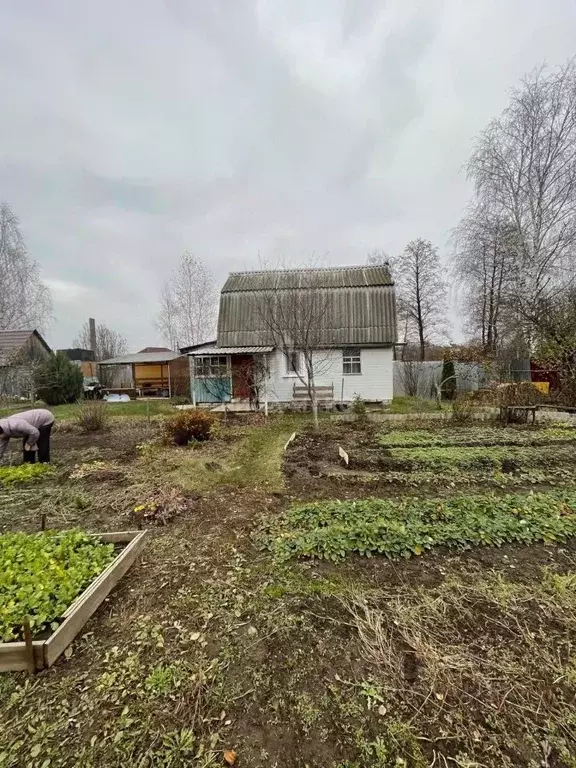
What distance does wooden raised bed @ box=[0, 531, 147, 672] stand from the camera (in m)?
2.14

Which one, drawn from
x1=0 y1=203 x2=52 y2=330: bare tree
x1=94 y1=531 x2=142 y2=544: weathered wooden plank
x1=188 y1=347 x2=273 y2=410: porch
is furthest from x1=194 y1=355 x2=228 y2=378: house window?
x1=0 y1=203 x2=52 y2=330: bare tree

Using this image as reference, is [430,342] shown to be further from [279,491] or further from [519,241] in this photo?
[279,491]

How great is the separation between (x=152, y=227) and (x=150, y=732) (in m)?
19.2

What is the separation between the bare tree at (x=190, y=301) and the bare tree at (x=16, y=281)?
8017mm

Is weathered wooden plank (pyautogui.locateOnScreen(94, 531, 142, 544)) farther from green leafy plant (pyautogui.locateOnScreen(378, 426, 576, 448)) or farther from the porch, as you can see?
the porch

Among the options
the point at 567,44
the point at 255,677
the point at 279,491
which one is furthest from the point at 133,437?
the point at 567,44

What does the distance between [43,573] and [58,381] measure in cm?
1924

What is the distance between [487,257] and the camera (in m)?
19.0

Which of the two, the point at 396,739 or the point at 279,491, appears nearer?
the point at 396,739

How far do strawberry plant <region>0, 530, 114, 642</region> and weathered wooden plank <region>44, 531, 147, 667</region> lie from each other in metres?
0.12

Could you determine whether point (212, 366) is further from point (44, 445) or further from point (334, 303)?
point (44, 445)

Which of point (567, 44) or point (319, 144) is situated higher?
point (567, 44)

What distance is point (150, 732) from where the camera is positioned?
1784 mm

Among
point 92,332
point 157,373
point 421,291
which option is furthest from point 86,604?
point 92,332
